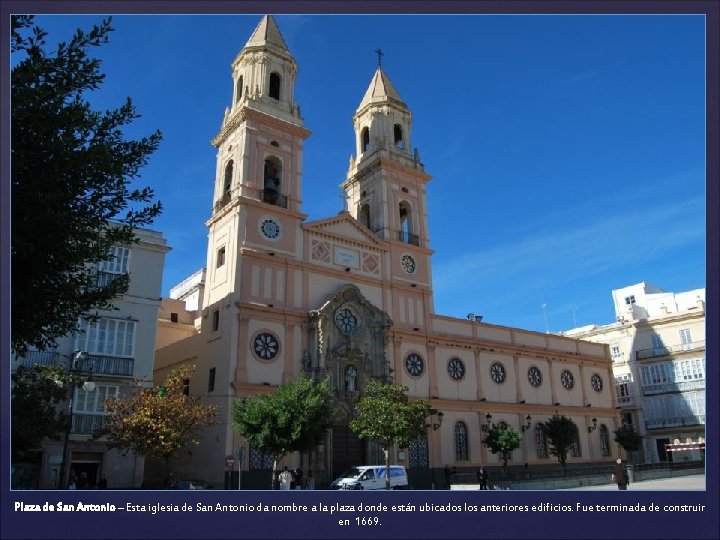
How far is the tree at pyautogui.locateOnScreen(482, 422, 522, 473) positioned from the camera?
36156mm

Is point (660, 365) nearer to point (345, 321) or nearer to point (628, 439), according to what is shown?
point (628, 439)

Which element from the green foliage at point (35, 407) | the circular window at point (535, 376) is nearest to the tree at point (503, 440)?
the circular window at point (535, 376)

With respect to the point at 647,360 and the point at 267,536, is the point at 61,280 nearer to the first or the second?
the point at 267,536

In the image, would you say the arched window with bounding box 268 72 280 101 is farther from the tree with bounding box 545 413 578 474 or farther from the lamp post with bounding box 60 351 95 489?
the tree with bounding box 545 413 578 474

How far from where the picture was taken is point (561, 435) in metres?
38.9

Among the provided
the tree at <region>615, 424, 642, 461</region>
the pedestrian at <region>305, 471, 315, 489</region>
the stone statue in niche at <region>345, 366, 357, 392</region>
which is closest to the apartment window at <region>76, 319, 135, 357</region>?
the pedestrian at <region>305, 471, 315, 489</region>

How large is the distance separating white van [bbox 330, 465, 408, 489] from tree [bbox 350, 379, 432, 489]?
351 millimetres

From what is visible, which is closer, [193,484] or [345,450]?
[193,484]

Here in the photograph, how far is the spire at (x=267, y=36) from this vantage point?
→ 38.2m

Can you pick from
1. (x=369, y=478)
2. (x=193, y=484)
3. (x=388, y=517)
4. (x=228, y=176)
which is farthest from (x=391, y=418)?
(x=228, y=176)

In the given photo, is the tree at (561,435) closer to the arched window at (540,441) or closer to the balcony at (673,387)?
the arched window at (540,441)

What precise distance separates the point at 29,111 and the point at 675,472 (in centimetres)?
3442

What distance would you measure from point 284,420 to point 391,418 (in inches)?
203

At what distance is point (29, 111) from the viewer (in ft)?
39.6
